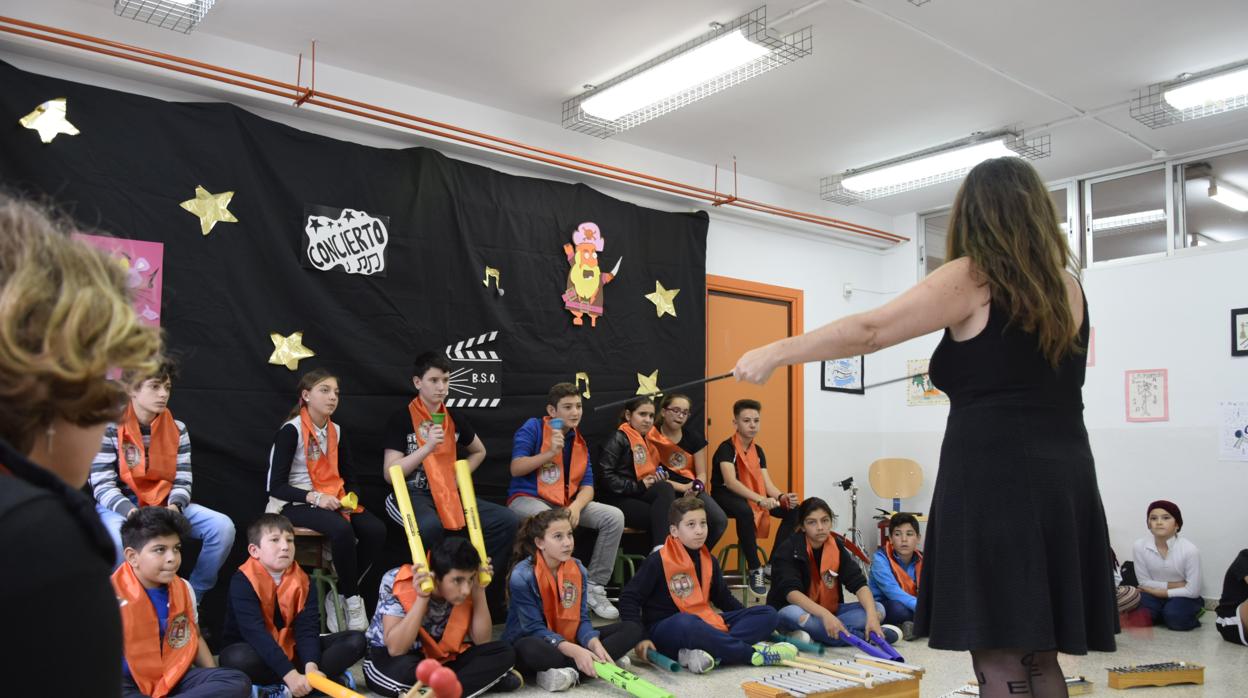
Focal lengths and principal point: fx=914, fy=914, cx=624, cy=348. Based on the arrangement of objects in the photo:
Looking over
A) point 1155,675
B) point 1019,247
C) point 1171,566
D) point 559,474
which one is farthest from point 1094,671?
point 1019,247

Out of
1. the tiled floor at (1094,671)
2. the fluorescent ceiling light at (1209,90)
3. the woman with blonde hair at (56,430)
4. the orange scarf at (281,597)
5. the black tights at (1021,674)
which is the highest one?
the fluorescent ceiling light at (1209,90)

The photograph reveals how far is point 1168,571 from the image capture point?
229 inches

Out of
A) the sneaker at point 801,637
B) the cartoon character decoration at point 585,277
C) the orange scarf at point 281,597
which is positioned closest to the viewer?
the orange scarf at point 281,597

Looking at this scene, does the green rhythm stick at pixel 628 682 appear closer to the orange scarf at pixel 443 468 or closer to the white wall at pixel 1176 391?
the orange scarf at pixel 443 468

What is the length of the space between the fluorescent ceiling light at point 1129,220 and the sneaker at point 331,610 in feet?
19.9

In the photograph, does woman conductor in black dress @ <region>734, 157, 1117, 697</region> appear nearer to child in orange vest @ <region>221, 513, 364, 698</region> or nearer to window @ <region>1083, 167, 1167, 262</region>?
child in orange vest @ <region>221, 513, 364, 698</region>

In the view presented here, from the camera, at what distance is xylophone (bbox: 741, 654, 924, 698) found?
3197 millimetres

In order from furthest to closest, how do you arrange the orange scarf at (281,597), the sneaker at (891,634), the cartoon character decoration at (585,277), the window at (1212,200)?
the window at (1212,200) < the cartoon character decoration at (585,277) < the sneaker at (891,634) < the orange scarf at (281,597)

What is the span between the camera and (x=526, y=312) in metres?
5.70

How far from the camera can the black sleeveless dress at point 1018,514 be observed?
1.63 metres

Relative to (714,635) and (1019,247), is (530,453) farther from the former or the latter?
(1019,247)

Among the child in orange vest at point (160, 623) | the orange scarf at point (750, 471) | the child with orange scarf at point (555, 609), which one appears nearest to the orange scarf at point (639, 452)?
the orange scarf at point (750, 471)

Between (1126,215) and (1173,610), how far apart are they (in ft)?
9.75

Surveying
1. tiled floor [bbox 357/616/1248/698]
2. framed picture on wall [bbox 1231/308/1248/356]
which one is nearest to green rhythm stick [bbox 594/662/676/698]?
tiled floor [bbox 357/616/1248/698]
